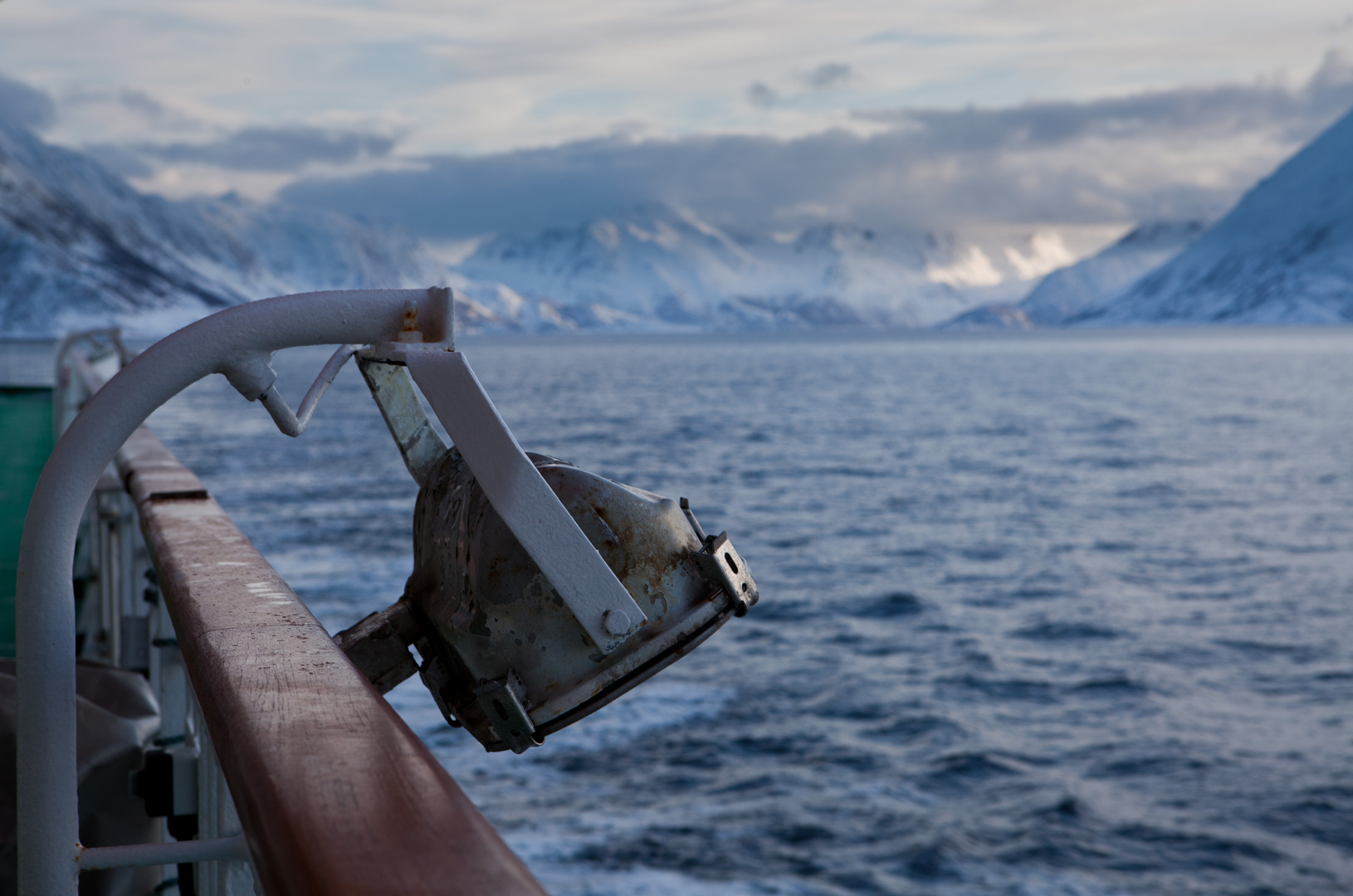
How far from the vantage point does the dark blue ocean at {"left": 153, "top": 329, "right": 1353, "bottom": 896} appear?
827 cm

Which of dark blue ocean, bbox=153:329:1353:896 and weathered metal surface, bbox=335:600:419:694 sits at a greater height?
weathered metal surface, bbox=335:600:419:694

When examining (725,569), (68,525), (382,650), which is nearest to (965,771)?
(725,569)

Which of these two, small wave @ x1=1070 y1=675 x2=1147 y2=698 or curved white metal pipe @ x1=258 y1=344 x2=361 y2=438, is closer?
curved white metal pipe @ x1=258 y1=344 x2=361 y2=438

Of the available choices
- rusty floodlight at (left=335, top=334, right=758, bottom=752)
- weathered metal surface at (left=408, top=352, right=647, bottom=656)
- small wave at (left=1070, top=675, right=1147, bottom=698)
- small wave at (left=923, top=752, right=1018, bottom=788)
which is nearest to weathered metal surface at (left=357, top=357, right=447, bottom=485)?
rusty floodlight at (left=335, top=334, right=758, bottom=752)

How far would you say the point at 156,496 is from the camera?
8.52ft

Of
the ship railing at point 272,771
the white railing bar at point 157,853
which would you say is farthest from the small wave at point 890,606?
the white railing bar at point 157,853

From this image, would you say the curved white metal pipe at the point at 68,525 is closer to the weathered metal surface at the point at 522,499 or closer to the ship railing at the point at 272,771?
the ship railing at the point at 272,771

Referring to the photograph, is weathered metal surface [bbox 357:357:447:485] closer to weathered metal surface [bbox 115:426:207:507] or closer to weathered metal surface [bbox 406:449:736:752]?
weathered metal surface [bbox 406:449:736:752]

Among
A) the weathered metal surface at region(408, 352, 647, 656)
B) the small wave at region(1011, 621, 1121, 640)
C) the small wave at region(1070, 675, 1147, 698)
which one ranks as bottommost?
the small wave at region(1011, 621, 1121, 640)

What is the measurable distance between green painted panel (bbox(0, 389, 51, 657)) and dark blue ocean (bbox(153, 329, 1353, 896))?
377 centimetres

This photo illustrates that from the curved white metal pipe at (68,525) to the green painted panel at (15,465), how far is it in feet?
3.44

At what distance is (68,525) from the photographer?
1173mm

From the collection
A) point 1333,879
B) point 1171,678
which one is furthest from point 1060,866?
point 1171,678

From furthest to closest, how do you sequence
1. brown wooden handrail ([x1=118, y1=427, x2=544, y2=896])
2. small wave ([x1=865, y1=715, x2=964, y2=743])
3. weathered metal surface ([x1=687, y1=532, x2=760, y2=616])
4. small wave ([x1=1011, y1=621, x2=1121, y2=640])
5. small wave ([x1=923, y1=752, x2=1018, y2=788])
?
1. small wave ([x1=1011, y1=621, x2=1121, y2=640])
2. small wave ([x1=865, y1=715, x2=964, y2=743])
3. small wave ([x1=923, y1=752, x2=1018, y2=788])
4. weathered metal surface ([x1=687, y1=532, x2=760, y2=616])
5. brown wooden handrail ([x1=118, y1=427, x2=544, y2=896])
